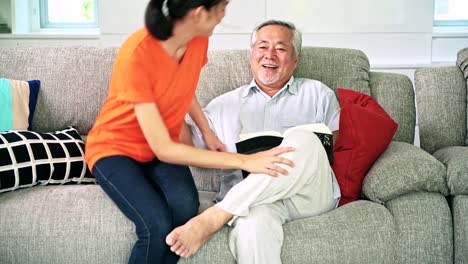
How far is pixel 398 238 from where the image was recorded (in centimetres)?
190

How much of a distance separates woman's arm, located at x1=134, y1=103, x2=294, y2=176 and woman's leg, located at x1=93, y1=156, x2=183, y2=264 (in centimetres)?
12

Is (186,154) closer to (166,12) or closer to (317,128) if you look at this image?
(166,12)

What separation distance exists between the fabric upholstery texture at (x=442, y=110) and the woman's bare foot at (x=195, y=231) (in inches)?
41.8

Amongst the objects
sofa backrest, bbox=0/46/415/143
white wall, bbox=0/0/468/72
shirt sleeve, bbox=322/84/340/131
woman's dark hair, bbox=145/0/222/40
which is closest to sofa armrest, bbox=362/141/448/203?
shirt sleeve, bbox=322/84/340/131

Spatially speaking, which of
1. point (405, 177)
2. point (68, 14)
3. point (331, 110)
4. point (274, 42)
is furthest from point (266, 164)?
point (68, 14)

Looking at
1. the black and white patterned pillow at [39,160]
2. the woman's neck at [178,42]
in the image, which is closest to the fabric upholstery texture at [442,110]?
the woman's neck at [178,42]

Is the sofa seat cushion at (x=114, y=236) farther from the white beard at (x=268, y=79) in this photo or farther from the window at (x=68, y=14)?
the window at (x=68, y=14)

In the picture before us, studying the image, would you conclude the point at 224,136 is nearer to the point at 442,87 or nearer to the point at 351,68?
the point at 351,68

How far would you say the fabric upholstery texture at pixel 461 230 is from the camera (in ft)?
6.34

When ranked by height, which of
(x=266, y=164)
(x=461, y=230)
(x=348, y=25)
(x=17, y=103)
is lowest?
(x=461, y=230)

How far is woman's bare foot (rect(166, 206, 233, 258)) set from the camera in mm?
1749

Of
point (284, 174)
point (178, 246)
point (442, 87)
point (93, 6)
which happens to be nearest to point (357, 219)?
point (284, 174)

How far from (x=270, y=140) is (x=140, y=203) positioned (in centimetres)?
55

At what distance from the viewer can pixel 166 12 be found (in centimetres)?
168
